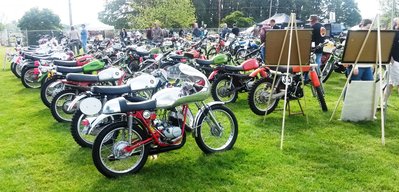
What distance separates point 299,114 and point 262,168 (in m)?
2.59

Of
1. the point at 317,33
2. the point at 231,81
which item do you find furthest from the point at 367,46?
the point at 317,33

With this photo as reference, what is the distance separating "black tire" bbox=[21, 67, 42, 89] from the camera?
31.1 ft

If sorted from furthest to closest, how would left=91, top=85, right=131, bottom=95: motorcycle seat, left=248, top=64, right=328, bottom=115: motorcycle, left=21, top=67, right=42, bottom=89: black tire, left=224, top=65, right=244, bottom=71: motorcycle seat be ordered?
left=21, top=67, right=42, bottom=89: black tire, left=224, top=65, right=244, bottom=71: motorcycle seat, left=248, top=64, right=328, bottom=115: motorcycle, left=91, top=85, right=131, bottom=95: motorcycle seat

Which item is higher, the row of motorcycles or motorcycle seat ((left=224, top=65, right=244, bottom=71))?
motorcycle seat ((left=224, top=65, right=244, bottom=71))

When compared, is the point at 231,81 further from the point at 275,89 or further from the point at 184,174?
the point at 184,174

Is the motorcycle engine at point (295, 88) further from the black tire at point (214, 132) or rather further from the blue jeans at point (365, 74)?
the black tire at point (214, 132)

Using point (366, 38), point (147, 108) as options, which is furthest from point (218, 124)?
point (366, 38)

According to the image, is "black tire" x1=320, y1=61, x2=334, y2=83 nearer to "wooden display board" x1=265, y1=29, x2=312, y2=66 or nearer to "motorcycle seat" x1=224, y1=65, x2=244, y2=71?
"motorcycle seat" x1=224, y1=65, x2=244, y2=71

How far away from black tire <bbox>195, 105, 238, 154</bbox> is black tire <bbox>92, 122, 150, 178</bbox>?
28.6 inches

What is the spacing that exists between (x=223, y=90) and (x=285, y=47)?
6.65 ft

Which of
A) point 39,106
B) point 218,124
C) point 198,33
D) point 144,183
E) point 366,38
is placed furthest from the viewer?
point 198,33

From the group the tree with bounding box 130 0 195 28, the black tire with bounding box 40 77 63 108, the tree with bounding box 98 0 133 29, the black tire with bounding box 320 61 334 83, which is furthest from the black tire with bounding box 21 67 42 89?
the tree with bounding box 98 0 133 29

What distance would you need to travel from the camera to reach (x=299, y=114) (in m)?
6.46

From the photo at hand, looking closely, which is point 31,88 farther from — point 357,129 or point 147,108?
point 357,129
